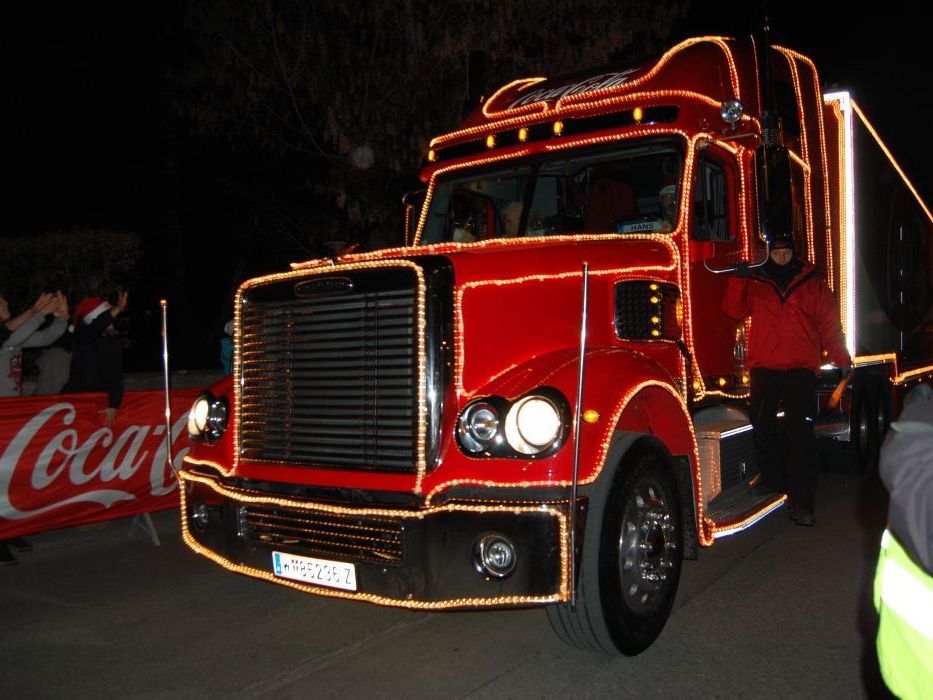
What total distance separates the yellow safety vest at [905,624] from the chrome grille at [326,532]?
2232 millimetres

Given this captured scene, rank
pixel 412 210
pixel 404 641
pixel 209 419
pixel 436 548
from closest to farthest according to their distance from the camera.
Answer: pixel 436 548 → pixel 404 641 → pixel 209 419 → pixel 412 210

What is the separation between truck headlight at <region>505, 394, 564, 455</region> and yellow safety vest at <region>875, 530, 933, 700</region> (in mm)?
1872

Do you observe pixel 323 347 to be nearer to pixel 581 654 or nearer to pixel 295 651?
pixel 295 651

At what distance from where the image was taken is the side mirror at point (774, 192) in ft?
17.7

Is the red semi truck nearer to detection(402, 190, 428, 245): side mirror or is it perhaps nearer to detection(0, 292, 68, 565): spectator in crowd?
detection(402, 190, 428, 245): side mirror

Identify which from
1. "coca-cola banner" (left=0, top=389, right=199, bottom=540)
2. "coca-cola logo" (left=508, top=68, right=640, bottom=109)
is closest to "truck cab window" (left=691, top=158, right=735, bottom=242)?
"coca-cola logo" (left=508, top=68, right=640, bottom=109)

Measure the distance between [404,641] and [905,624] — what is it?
3.13 meters

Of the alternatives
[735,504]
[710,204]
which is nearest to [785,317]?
[710,204]

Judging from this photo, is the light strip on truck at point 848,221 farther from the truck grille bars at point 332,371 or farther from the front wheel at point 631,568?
the truck grille bars at point 332,371

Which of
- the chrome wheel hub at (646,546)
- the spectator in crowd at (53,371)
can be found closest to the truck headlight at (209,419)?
the chrome wheel hub at (646,546)

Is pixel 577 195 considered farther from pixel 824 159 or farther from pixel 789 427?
pixel 824 159

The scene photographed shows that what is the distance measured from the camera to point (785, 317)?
584 centimetres

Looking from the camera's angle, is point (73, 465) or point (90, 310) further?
point (90, 310)

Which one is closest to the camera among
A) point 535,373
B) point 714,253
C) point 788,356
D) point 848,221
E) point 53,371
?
point 535,373
